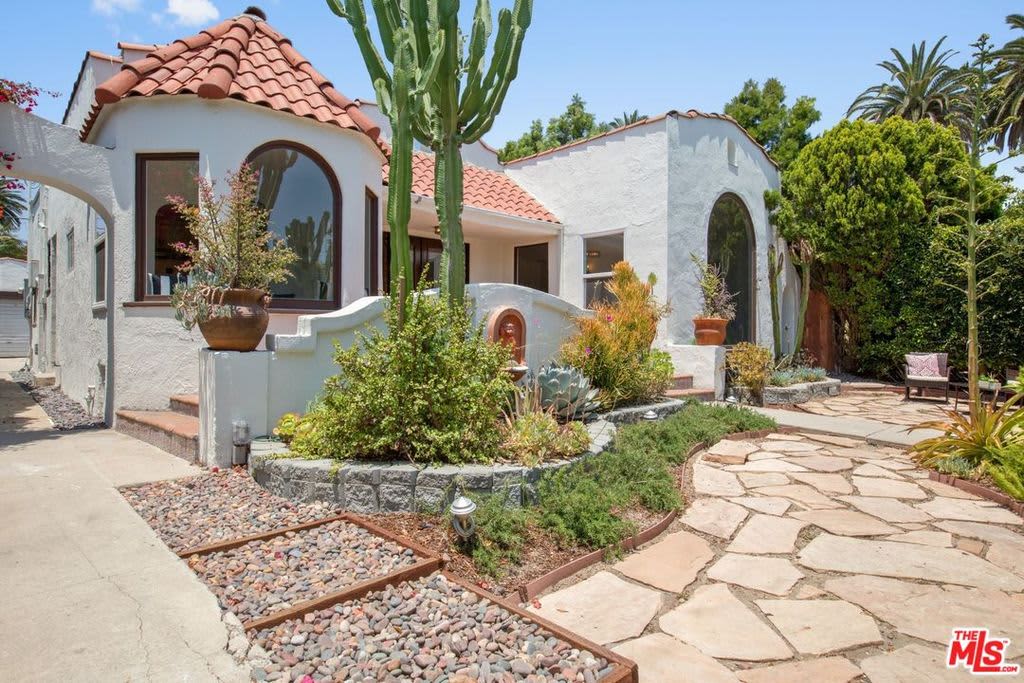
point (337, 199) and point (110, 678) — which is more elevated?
point (337, 199)

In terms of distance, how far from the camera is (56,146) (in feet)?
20.8

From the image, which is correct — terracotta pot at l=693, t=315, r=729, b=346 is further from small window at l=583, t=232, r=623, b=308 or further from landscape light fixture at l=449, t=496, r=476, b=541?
landscape light fixture at l=449, t=496, r=476, b=541

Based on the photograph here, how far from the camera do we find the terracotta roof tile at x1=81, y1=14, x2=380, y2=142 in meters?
6.46

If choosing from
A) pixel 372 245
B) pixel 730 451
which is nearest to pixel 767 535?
pixel 730 451

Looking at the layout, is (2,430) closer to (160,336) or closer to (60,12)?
(160,336)

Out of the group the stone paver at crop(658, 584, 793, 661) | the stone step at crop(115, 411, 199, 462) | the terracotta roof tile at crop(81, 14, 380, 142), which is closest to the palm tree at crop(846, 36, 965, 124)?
the terracotta roof tile at crop(81, 14, 380, 142)

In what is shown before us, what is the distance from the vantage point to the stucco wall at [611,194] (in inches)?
413

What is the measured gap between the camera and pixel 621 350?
7.21 meters

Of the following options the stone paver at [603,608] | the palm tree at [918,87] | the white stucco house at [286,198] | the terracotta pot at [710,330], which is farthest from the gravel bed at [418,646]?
the palm tree at [918,87]

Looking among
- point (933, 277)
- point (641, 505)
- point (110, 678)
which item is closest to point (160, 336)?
point (110, 678)

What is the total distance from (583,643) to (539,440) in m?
2.25

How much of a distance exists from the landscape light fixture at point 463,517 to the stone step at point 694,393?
5.93m

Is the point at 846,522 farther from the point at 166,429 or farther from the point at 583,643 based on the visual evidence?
the point at 166,429

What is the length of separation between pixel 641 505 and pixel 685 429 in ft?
8.03
